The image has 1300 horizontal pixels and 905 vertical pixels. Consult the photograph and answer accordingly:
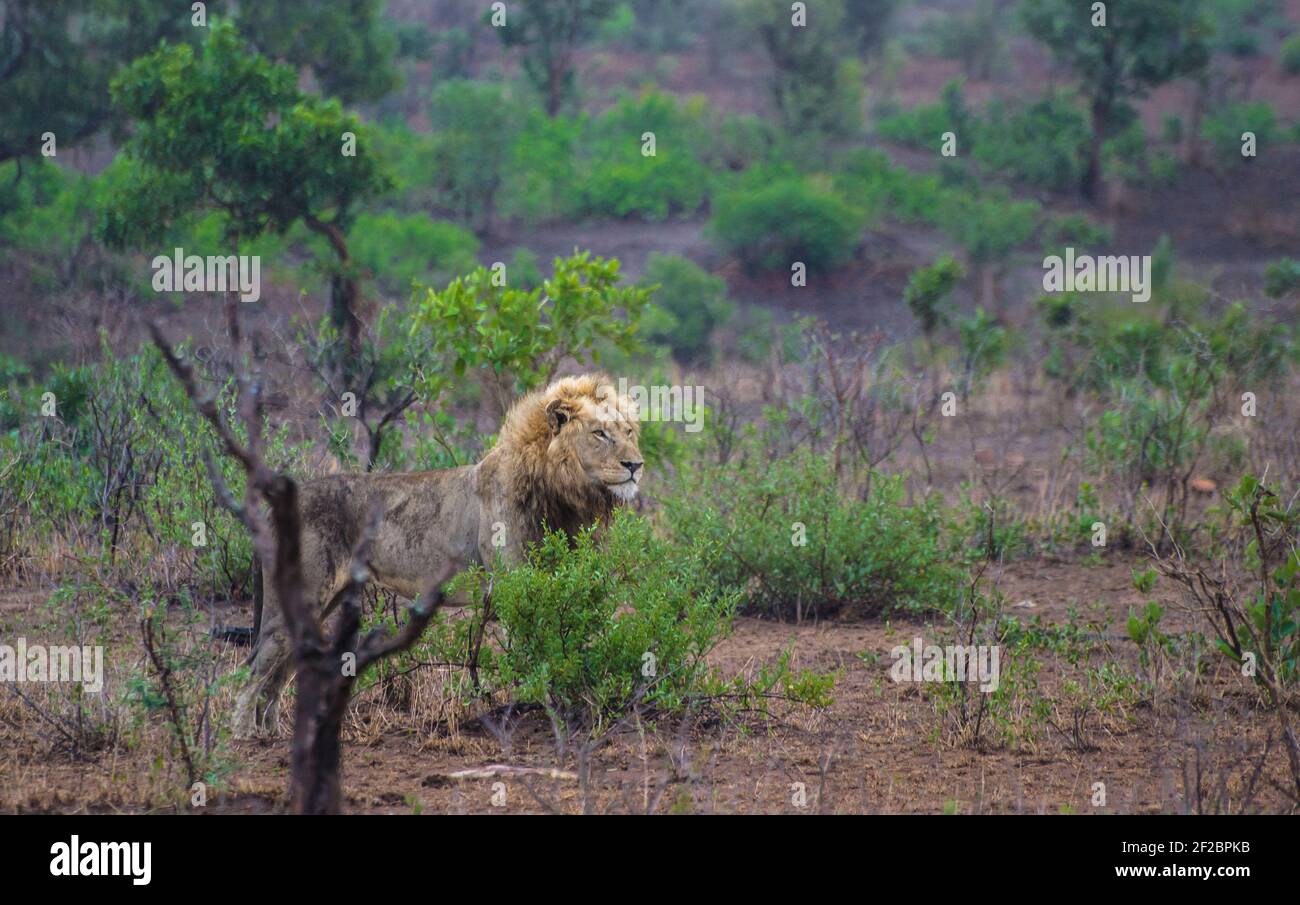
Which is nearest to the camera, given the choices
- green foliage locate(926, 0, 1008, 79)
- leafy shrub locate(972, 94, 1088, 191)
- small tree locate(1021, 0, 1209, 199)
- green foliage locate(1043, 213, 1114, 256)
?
green foliage locate(1043, 213, 1114, 256)

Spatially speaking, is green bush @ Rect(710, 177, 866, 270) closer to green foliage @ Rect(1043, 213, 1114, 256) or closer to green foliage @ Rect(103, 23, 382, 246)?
green foliage @ Rect(1043, 213, 1114, 256)

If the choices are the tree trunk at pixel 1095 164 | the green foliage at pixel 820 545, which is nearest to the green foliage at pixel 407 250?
the tree trunk at pixel 1095 164

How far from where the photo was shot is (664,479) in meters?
10.1

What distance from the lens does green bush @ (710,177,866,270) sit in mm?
24078

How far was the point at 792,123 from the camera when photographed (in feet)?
97.0

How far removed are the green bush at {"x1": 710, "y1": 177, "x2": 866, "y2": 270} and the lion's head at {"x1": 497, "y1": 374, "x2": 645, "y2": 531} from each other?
17.4 m

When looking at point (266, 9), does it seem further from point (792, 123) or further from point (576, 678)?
point (576, 678)

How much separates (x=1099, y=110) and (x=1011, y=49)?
1458 centimetres

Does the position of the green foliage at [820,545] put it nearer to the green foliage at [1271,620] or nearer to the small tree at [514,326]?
the small tree at [514,326]

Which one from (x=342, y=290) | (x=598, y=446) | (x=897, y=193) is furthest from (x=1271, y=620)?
(x=897, y=193)

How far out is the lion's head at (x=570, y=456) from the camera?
6.89 meters

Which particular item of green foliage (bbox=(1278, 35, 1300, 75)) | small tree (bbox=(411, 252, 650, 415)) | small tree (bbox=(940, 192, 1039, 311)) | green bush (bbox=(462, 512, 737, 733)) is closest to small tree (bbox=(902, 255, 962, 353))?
small tree (bbox=(940, 192, 1039, 311))

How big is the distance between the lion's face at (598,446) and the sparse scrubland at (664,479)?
297 mm
